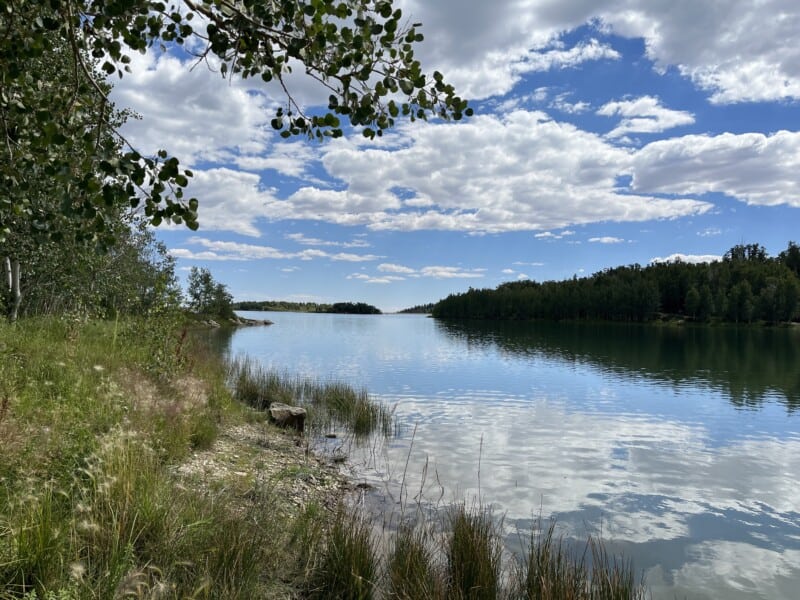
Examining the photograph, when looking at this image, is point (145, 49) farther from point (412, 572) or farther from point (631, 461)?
point (631, 461)

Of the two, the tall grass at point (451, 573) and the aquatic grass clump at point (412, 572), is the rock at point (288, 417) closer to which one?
the tall grass at point (451, 573)

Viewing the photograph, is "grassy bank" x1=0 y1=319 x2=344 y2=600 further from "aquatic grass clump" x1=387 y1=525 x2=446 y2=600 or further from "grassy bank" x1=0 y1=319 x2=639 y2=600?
"aquatic grass clump" x1=387 y1=525 x2=446 y2=600

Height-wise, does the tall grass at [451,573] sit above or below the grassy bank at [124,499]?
below

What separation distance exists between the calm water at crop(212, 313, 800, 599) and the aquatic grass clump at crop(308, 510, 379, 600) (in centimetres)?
315

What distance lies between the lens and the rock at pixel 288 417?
17172 mm

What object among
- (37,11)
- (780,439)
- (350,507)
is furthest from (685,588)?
(780,439)

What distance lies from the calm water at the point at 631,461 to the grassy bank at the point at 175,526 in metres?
2.41

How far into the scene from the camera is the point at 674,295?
6161 inches

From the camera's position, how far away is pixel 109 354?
549 inches

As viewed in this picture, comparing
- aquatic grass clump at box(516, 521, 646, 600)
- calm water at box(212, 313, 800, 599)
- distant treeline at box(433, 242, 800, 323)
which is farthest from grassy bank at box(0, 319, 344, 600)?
distant treeline at box(433, 242, 800, 323)

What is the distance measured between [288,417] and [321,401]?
452cm

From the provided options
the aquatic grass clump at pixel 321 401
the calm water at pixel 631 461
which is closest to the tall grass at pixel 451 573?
the calm water at pixel 631 461

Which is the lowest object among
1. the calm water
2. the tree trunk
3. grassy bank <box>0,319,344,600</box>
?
the calm water

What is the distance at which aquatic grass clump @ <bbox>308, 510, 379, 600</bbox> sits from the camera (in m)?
6.18
